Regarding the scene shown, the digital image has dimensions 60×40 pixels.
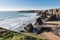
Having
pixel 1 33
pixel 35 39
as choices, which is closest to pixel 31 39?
pixel 35 39

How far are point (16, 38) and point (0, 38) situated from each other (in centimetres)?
53

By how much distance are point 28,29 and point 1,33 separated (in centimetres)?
1967

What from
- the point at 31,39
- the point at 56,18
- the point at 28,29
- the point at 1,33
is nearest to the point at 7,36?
the point at 1,33

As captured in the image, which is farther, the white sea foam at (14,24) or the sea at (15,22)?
the sea at (15,22)

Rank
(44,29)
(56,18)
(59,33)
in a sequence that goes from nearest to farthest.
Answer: (59,33), (44,29), (56,18)

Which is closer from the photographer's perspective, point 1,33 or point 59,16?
point 1,33

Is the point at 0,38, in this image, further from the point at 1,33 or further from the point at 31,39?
the point at 31,39

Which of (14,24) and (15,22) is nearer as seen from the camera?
(14,24)

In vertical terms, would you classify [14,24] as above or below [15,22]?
above

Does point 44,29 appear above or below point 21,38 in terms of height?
below

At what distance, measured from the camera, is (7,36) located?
369 cm

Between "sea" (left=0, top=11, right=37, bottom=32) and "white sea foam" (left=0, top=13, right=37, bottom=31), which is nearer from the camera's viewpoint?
"white sea foam" (left=0, top=13, right=37, bottom=31)

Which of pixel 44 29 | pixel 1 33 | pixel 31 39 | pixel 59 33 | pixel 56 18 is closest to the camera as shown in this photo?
pixel 31 39

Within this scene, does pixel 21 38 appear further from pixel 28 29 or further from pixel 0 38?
pixel 28 29
